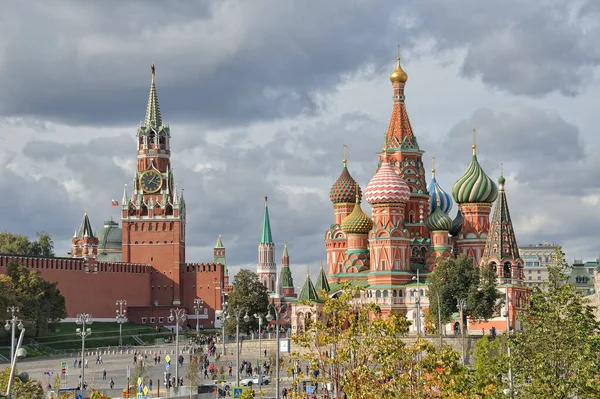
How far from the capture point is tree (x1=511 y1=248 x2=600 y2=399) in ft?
95.3

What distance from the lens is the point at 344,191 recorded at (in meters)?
107

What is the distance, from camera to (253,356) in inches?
3396

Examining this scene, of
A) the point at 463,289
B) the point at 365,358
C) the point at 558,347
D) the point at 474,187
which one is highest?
the point at 474,187

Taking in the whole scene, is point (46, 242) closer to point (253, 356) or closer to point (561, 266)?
point (253, 356)

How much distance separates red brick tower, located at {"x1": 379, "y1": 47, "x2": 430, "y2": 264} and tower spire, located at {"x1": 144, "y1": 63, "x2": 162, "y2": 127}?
131ft

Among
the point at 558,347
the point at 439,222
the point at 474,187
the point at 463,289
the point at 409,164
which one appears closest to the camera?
the point at 558,347

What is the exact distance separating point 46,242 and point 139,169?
1533 centimetres

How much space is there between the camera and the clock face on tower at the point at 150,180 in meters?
133

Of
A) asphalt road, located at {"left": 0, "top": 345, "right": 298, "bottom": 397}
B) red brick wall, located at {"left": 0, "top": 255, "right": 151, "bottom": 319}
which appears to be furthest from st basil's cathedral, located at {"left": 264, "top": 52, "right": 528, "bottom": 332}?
red brick wall, located at {"left": 0, "top": 255, "right": 151, "bottom": 319}

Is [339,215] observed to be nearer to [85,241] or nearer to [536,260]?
[85,241]

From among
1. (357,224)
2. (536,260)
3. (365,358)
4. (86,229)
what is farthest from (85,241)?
(365,358)

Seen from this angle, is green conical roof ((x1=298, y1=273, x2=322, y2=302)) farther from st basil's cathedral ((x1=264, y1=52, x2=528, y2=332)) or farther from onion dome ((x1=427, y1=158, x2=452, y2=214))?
onion dome ((x1=427, y1=158, x2=452, y2=214))

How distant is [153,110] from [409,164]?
44212 millimetres

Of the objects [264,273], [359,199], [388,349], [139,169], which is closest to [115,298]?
[139,169]
